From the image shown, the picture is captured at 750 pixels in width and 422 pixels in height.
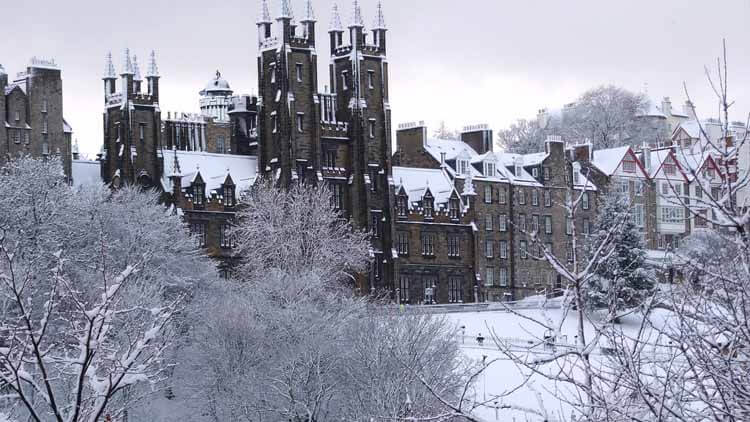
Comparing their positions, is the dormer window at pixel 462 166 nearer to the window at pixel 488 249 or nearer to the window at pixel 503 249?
the window at pixel 488 249

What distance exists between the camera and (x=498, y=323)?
277 feet

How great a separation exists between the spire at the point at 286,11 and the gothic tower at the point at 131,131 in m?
8.39

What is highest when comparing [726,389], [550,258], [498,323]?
[550,258]

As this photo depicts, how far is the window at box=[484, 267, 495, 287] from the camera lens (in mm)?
102312

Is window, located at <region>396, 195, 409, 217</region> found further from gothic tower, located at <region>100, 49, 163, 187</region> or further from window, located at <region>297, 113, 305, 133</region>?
gothic tower, located at <region>100, 49, 163, 187</region>

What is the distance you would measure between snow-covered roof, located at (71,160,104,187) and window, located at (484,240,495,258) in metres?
26.0

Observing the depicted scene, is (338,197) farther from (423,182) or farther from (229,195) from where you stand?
(423,182)

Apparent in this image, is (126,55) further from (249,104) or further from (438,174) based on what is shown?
(438,174)

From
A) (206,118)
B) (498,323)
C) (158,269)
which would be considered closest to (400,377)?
(158,269)

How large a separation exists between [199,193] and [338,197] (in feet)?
30.4

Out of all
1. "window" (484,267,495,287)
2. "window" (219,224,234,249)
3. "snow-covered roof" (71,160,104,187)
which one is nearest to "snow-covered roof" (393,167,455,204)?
"window" (484,267,495,287)

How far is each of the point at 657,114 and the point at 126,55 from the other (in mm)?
81550

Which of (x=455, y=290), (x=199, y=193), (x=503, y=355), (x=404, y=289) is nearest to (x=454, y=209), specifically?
(x=455, y=290)

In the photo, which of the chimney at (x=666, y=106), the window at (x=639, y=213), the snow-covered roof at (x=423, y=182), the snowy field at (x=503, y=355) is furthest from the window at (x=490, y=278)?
the chimney at (x=666, y=106)
